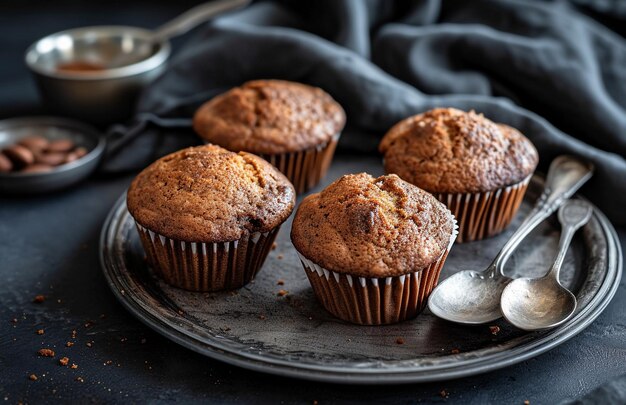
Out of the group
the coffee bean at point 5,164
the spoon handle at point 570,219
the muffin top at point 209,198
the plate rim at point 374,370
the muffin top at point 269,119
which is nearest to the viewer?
the plate rim at point 374,370

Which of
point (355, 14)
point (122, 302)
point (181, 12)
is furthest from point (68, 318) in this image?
point (181, 12)

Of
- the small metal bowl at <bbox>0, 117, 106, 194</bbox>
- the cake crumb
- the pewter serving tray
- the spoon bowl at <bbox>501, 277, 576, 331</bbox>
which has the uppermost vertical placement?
the spoon bowl at <bbox>501, 277, 576, 331</bbox>

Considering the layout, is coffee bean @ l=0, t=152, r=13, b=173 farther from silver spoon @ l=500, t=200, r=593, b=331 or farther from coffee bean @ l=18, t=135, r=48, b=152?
silver spoon @ l=500, t=200, r=593, b=331

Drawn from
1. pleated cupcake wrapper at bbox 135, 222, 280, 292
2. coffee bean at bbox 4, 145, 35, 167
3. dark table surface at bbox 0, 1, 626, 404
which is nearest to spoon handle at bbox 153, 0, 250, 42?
coffee bean at bbox 4, 145, 35, 167

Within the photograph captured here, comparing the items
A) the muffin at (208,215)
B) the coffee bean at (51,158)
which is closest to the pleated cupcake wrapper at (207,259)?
the muffin at (208,215)

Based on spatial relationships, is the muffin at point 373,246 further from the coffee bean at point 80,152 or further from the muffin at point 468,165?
the coffee bean at point 80,152

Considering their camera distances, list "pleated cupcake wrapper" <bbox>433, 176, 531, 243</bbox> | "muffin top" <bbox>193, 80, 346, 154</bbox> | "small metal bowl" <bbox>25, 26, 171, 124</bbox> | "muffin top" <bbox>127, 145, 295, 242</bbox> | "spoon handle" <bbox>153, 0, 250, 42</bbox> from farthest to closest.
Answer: "spoon handle" <bbox>153, 0, 250, 42</bbox>
"small metal bowl" <bbox>25, 26, 171, 124</bbox>
"muffin top" <bbox>193, 80, 346, 154</bbox>
"pleated cupcake wrapper" <bbox>433, 176, 531, 243</bbox>
"muffin top" <bbox>127, 145, 295, 242</bbox>

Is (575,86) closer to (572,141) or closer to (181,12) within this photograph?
(572,141)
